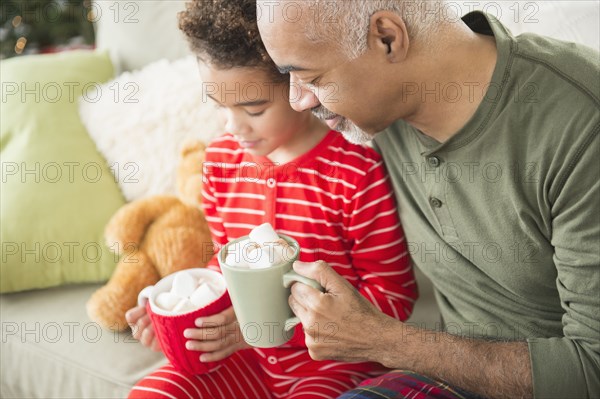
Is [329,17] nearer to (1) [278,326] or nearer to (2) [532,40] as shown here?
(2) [532,40]

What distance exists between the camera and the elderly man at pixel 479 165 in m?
1.00

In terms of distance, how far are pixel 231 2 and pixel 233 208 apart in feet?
1.34

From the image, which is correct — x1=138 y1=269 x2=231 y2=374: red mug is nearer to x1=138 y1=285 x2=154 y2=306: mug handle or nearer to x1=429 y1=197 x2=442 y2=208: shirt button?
x1=138 y1=285 x2=154 y2=306: mug handle

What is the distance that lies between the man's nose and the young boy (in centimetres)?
8

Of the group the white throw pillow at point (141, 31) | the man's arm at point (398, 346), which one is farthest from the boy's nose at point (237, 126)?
the white throw pillow at point (141, 31)

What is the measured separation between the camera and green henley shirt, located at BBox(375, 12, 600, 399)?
3.22ft

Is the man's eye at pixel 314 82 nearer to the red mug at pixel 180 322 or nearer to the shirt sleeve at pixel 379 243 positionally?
the shirt sleeve at pixel 379 243

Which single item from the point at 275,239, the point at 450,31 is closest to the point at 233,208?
the point at 275,239

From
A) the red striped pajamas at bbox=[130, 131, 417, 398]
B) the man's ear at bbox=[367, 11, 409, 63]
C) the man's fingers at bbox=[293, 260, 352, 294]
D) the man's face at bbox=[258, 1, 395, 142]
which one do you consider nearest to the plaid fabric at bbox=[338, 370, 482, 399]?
the red striped pajamas at bbox=[130, 131, 417, 398]

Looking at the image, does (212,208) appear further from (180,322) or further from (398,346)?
(398,346)

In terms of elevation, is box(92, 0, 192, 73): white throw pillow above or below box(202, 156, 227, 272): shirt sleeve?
above

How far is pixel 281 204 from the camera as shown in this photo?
1304mm

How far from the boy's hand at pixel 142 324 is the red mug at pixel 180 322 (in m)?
0.08

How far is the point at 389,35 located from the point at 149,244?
0.78 metres
